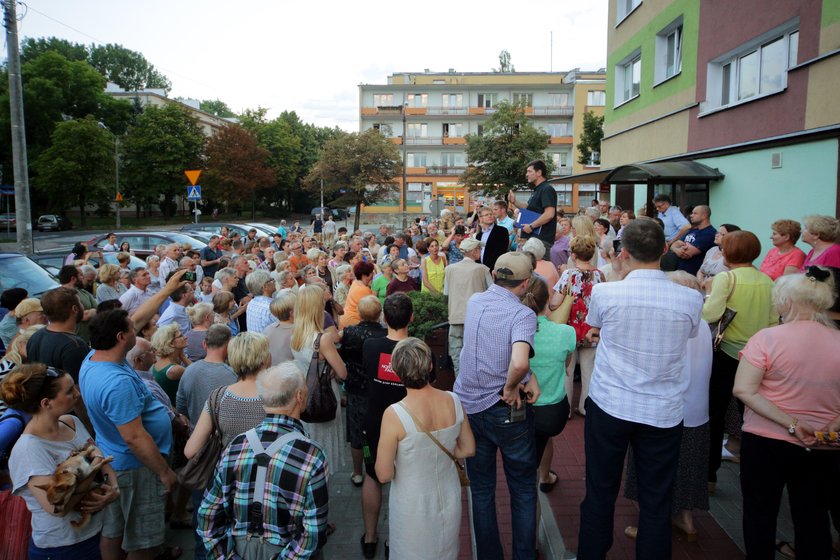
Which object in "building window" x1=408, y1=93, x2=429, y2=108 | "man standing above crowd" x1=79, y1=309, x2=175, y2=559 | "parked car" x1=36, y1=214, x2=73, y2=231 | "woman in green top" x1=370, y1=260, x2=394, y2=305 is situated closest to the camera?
"man standing above crowd" x1=79, y1=309, x2=175, y2=559

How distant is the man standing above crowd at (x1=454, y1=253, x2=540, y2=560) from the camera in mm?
3515

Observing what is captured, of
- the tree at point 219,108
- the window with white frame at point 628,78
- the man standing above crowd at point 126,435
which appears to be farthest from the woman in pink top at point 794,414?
the tree at point 219,108

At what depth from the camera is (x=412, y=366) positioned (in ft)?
10.3

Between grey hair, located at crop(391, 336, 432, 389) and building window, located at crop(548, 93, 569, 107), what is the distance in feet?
202

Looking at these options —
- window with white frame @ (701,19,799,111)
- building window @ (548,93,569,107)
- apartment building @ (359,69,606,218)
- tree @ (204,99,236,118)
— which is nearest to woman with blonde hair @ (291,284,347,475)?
window with white frame @ (701,19,799,111)

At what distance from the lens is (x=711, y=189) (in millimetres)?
13516

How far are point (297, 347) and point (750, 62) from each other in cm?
1283

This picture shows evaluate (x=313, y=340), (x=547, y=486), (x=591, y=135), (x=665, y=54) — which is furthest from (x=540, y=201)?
(x=591, y=135)

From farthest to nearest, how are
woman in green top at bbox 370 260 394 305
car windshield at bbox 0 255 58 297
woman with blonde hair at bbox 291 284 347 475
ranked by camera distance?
car windshield at bbox 0 255 58 297, woman in green top at bbox 370 260 394 305, woman with blonde hair at bbox 291 284 347 475

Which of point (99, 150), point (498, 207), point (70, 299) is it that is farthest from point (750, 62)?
point (99, 150)

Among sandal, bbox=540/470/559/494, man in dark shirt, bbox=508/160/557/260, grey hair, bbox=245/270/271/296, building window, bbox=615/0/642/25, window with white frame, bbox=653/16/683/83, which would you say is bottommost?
sandal, bbox=540/470/559/494

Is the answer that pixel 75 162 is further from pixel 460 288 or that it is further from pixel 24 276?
pixel 460 288

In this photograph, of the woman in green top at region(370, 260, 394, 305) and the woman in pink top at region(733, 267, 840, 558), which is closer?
the woman in pink top at region(733, 267, 840, 558)

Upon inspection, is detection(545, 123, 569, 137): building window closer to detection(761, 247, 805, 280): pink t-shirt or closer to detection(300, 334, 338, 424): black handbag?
detection(761, 247, 805, 280): pink t-shirt
